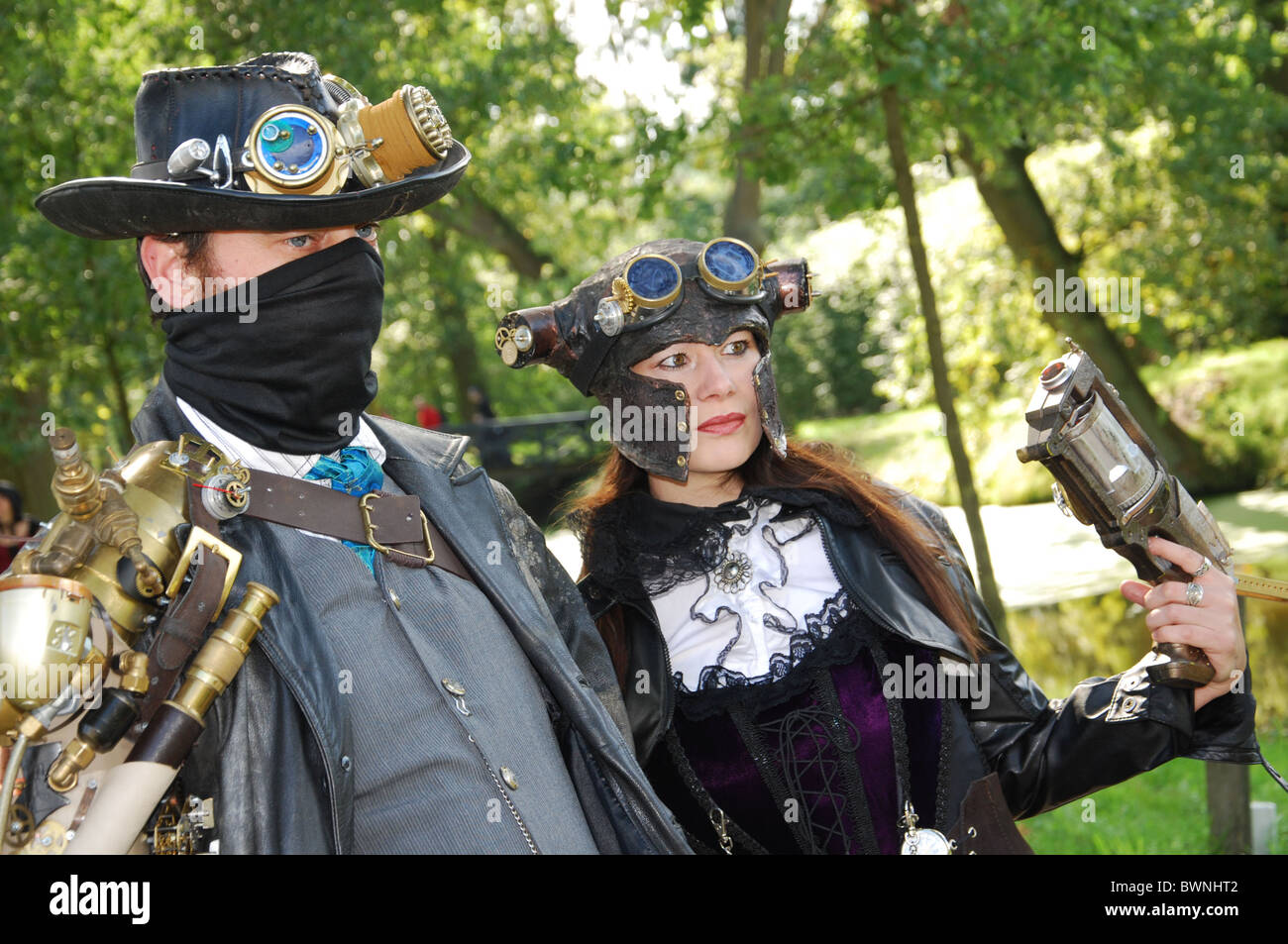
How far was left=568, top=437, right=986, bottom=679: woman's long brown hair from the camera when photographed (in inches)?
121

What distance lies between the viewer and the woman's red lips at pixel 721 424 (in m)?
3.07

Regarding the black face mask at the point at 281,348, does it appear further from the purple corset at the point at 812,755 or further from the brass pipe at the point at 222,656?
the purple corset at the point at 812,755

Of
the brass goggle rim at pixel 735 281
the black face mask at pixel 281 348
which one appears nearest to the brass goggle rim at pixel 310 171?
the black face mask at pixel 281 348

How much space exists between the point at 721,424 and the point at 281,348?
106 cm

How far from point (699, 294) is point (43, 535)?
1562 millimetres

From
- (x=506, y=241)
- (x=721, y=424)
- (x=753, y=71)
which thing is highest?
(x=753, y=71)

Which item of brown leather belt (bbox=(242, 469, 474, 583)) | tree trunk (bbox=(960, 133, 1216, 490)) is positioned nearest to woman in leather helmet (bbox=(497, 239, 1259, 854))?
brown leather belt (bbox=(242, 469, 474, 583))

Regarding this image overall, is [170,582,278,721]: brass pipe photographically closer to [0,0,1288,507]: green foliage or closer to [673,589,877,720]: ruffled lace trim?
[673,589,877,720]: ruffled lace trim

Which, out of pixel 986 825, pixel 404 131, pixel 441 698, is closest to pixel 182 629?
pixel 441 698

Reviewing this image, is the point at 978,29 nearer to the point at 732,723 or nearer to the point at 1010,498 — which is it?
the point at 732,723

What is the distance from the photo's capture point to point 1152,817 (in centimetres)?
570

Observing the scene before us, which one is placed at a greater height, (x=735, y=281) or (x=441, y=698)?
(x=735, y=281)

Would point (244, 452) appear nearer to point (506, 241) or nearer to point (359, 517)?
point (359, 517)

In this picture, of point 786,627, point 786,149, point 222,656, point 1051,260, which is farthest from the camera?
point 1051,260
